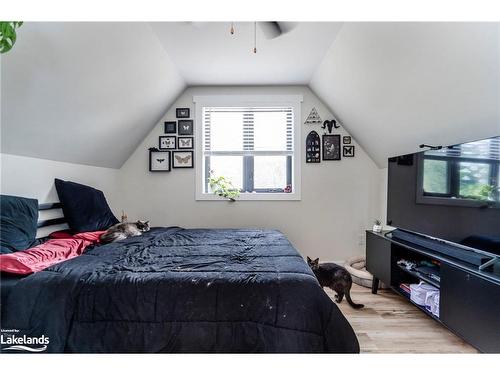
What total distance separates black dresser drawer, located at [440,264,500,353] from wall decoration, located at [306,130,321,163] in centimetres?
191

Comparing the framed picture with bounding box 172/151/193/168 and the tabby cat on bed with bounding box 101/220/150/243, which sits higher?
the framed picture with bounding box 172/151/193/168

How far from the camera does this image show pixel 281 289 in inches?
46.8

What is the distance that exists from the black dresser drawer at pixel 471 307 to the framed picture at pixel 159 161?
123 inches

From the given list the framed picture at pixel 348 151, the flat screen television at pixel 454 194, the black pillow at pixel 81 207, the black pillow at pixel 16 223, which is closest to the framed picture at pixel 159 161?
the black pillow at pixel 81 207

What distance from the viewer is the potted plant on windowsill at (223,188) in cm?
319

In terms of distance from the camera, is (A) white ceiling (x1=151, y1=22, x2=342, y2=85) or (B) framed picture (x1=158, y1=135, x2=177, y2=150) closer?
(A) white ceiling (x1=151, y1=22, x2=342, y2=85)

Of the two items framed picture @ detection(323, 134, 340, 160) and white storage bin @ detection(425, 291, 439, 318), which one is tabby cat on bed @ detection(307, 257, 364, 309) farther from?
framed picture @ detection(323, 134, 340, 160)

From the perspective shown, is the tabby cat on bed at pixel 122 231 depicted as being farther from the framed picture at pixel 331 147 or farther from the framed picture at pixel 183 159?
the framed picture at pixel 331 147

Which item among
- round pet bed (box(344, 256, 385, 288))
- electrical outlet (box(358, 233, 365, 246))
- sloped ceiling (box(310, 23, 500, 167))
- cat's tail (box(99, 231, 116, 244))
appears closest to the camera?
sloped ceiling (box(310, 23, 500, 167))

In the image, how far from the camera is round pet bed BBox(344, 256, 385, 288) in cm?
260

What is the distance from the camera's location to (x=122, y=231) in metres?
2.17

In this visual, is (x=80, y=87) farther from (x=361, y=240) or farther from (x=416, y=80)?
(x=361, y=240)

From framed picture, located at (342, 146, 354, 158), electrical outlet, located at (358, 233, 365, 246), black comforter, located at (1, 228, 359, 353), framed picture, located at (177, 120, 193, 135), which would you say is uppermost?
framed picture, located at (177, 120, 193, 135)

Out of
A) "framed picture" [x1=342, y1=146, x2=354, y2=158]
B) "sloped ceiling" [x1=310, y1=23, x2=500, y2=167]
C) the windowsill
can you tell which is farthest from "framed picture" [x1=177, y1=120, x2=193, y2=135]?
"framed picture" [x1=342, y1=146, x2=354, y2=158]
